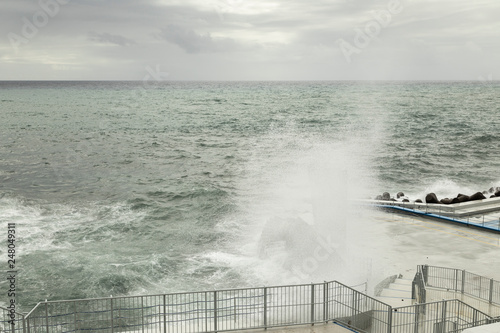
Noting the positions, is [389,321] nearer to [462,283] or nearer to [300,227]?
[462,283]

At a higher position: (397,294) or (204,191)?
(397,294)

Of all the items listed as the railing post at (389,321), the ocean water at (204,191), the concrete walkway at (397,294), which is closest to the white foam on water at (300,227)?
the ocean water at (204,191)

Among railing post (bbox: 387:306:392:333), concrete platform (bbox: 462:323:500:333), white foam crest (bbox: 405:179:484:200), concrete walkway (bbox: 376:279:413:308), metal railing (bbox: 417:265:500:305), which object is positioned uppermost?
concrete platform (bbox: 462:323:500:333)

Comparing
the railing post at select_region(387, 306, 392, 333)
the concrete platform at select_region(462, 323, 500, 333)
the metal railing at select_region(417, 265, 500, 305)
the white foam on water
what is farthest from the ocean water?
the concrete platform at select_region(462, 323, 500, 333)

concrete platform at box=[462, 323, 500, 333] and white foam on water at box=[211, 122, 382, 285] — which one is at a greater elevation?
concrete platform at box=[462, 323, 500, 333]

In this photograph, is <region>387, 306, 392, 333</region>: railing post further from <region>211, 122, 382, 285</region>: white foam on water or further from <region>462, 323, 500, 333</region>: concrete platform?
<region>211, 122, 382, 285</region>: white foam on water

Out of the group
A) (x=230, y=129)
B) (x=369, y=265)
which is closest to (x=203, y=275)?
(x=369, y=265)

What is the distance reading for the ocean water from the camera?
1058 inches

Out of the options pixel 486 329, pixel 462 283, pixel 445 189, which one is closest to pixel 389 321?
pixel 486 329

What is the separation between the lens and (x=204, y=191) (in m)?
48.9

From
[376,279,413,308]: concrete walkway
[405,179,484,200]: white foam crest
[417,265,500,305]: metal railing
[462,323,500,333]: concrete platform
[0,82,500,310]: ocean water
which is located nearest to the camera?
[462,323,500,333]: concrete platform

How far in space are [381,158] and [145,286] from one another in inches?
1980

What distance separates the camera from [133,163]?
65.6m

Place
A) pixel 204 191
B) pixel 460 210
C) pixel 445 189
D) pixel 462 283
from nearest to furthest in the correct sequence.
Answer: pixel 462 283
pixel 460 210
pixel 204 191
pixel 445 189
